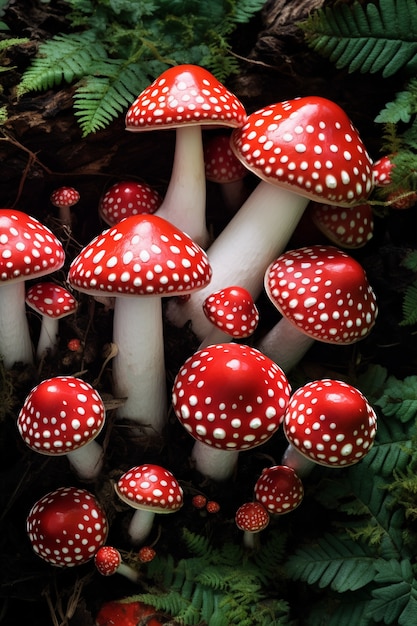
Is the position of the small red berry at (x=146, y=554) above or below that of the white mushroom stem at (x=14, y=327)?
below

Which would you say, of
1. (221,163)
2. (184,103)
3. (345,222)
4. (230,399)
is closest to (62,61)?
(184,103)

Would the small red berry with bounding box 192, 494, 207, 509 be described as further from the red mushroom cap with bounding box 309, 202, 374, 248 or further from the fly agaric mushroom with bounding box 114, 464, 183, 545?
the red mushroom cap with bounding box 309, 202, 374, 248

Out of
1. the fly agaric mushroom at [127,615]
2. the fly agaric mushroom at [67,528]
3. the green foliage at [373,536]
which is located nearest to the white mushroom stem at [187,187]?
the green foliage at [373,536]

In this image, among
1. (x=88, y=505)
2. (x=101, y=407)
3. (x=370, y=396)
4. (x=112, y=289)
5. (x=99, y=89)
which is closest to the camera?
(x=112, y=289)

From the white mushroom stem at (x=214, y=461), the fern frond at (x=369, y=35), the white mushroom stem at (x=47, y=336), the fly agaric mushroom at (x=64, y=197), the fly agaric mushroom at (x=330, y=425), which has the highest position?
the fern frond at (x=369, y=35)

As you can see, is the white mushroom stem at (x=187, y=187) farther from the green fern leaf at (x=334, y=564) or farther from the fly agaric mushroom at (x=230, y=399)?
the green fern leaf at (x=334, y=564)

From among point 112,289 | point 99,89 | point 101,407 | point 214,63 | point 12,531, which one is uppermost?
point 214,63

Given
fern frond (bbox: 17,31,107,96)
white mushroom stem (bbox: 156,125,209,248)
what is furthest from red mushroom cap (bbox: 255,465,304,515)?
fern frond (bbox: 17,31,107,96)

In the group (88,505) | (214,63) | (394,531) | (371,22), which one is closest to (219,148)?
(214,63)

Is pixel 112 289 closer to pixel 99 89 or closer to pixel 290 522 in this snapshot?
pixel 99 89
